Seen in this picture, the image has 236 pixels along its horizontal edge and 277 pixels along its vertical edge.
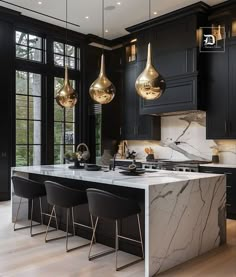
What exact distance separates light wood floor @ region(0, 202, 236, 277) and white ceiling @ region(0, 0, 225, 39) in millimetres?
4291

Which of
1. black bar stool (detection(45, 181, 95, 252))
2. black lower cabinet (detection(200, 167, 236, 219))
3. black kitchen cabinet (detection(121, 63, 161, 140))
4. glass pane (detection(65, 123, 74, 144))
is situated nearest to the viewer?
black bar stool (detection(45, 181, 95, 252))

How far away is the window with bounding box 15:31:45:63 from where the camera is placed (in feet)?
22.3

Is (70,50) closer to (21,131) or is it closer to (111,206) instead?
(21,131)

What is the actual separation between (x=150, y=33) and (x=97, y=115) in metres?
2.35

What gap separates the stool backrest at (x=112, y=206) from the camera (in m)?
3.21

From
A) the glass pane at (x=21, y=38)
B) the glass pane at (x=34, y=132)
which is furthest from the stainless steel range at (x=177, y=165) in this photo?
the glass pane at (x=21, y=38)

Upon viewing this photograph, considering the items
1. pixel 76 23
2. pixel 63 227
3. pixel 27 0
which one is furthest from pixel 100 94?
pixel 76 23

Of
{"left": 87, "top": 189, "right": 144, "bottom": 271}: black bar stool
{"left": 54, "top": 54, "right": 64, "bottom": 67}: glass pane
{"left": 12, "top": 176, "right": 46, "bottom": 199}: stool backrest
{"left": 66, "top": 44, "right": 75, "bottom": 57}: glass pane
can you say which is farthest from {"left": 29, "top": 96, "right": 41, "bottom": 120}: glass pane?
{"left": 87, "top": 189, "right": 144, "bottom": 271}: black bar stool

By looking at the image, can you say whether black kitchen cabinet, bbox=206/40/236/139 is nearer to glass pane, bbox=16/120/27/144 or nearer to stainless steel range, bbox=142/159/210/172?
stainless steel range, bbox=142/159/210/172

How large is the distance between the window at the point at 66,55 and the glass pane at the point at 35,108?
103cm

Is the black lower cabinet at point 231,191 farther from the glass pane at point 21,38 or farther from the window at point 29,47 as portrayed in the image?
the glass pane at point 21,38

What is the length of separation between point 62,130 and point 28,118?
92cm

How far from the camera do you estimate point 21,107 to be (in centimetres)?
685

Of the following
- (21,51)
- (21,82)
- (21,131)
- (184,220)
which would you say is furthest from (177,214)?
(21,51)
